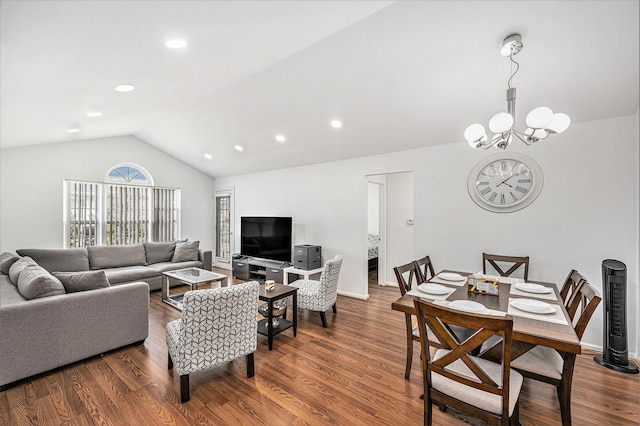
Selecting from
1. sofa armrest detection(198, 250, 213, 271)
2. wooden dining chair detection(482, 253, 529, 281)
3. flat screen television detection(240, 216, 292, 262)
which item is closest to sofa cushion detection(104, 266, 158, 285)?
sofa armrest detection(198, 250, 213, 271)

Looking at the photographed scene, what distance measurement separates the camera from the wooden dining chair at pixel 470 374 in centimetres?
144

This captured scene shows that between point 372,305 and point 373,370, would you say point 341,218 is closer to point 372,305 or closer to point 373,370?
point 372,305

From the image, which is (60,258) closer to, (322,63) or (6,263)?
(6,263)

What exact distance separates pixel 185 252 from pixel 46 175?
2.73 meters

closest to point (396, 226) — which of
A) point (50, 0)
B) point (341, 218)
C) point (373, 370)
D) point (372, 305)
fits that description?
point (341, 218)

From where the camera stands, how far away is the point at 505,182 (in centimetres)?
347

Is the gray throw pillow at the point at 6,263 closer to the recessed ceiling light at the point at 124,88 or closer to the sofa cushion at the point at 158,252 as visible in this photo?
the sofa cushion at the point at 158,252

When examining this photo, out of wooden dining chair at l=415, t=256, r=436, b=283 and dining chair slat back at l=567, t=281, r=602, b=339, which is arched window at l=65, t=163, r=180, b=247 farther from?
dining chair slat back at l=567, t=281, r=602, b=339

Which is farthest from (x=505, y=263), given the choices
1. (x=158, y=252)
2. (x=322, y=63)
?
(x=158, y=252)

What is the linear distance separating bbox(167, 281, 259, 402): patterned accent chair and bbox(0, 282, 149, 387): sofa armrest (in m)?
0.83

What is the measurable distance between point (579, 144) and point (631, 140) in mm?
384

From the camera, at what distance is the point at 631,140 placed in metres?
2.83

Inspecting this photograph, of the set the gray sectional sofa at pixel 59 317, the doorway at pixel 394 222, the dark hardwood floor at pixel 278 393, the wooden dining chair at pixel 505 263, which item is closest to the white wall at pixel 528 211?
the wooden dining chair at pixel 505 263

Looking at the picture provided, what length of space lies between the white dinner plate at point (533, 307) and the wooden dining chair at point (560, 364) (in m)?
0.16
